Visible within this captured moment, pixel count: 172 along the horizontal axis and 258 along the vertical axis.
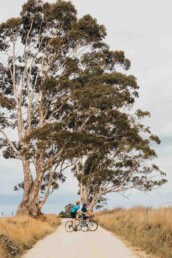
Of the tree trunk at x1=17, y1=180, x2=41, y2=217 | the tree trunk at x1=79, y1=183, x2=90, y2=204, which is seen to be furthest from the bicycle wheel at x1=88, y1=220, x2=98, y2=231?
the tree trunk at x1=79, y1=183, x2=90, y2=204

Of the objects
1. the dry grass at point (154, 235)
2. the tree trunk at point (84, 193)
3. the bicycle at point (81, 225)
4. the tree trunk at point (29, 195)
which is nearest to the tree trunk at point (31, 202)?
the tree trunk at point (29, 195)

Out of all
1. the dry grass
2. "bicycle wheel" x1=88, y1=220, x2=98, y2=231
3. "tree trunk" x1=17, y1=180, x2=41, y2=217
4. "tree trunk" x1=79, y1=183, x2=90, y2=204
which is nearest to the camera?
the dry grass

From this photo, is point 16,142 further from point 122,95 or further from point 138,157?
point 138,157

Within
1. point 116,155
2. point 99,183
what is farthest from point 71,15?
point 99,183

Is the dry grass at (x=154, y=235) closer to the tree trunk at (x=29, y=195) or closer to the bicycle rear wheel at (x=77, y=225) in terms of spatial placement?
the bicycle rear wheel at (x=77, y=225)

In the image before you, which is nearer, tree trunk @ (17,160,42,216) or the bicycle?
the bicycle

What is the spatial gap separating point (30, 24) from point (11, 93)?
18.1 ft

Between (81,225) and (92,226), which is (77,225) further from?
(92,226)

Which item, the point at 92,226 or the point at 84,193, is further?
the point at 84,193

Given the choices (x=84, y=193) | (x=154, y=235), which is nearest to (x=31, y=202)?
(x=84, y=193)

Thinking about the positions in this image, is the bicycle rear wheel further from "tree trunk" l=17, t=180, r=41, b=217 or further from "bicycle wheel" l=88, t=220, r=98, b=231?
"tree trunk" l=17, t=180, r=41, b=217

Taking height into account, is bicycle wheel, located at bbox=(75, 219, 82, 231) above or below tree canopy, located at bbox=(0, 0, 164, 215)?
below

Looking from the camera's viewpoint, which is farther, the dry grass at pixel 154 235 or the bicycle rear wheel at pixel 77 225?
the bicycle rear wheel at pixel 77 225

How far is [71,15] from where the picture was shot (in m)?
30.4
